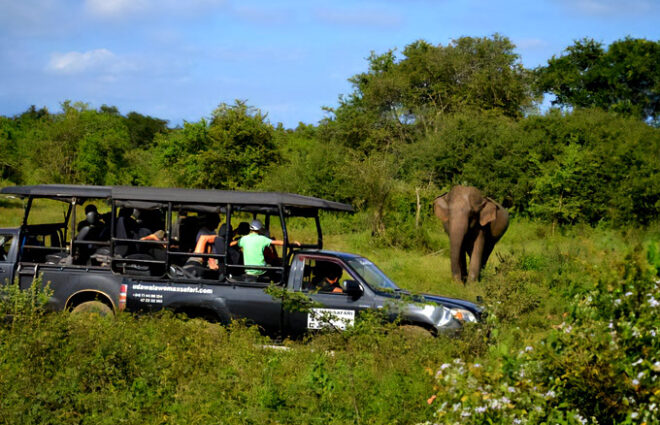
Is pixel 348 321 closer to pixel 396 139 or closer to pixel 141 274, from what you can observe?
pixel 141 274

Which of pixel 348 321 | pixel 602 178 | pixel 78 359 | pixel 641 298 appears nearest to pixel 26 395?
pixel 78 359

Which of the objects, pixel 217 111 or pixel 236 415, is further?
pixel 217 111

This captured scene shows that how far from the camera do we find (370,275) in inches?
425

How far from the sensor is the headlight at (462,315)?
32.9 ft

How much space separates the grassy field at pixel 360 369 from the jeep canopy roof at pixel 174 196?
159 cm

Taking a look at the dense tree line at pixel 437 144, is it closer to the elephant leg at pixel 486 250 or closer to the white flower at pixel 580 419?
the elephant leg at pixel 486 250

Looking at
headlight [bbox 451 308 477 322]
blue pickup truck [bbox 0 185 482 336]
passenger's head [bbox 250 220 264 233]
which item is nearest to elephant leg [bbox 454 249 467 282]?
blue pickup truck [bbox 0 185 482 336]

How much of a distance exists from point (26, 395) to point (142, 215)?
5.33 meters

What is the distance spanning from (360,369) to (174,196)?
170 inches

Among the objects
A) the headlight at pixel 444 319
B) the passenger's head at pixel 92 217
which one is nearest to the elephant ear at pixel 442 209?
the headlight at pixel 444 319

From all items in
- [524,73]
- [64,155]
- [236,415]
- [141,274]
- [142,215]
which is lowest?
[236,415]

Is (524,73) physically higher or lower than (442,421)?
higher

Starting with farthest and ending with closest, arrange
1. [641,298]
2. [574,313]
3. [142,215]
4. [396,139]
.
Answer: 1. [396,139]
2. [142,215]
3. [574,313]
4. [641,298]

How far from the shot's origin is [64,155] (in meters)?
51.0
